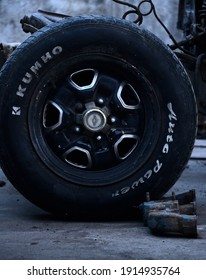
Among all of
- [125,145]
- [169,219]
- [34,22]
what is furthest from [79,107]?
[34,22]

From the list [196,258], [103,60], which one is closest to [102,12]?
[103,60]

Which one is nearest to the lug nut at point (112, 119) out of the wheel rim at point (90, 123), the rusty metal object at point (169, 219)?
the wheel rim at point (90, 123)

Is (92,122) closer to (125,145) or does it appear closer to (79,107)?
(79,107)

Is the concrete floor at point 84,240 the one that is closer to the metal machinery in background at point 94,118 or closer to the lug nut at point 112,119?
the metal machinery in background at point 94,118

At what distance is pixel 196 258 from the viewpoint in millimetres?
3531

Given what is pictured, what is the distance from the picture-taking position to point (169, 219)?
3.98 m

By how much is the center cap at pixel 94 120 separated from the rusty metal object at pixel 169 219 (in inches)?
17.8

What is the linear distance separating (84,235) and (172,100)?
86 centimetres

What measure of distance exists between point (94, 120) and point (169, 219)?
0.69 m

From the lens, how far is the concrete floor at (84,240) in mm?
3566

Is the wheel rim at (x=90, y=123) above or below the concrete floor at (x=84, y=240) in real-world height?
above

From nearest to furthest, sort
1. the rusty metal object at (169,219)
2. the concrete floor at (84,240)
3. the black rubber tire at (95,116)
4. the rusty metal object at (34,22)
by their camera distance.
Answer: the concrete floor at (84,240), the rusty metal object at (169,219), the black rubber tire at (95,116), the rusty metal object at (34,22)

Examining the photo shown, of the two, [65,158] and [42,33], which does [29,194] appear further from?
[42,33]

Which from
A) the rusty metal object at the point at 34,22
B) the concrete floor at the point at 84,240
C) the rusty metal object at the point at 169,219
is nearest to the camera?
the concrete floor at the point at 84,240
